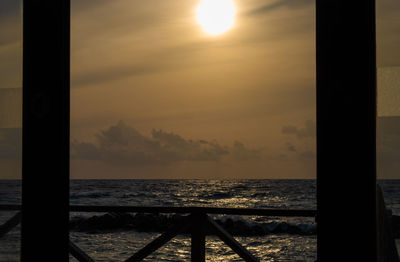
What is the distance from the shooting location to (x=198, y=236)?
129 inches

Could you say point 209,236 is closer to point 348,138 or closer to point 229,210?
point 229,210

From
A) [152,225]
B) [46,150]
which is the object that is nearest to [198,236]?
[46,150]

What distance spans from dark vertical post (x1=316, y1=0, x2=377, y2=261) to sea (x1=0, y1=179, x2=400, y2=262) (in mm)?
102

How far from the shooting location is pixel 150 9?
63.1 feet

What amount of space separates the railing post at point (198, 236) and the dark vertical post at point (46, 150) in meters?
1.83

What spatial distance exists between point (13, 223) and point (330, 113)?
937mm

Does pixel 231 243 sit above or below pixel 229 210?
below

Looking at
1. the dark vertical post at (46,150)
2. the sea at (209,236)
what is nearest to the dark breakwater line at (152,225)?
the sea at (209,236)

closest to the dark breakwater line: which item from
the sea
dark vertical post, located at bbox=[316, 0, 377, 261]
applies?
the sea

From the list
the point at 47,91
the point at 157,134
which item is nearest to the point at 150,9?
the point at 157,134

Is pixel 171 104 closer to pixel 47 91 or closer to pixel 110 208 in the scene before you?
pixel 110 208

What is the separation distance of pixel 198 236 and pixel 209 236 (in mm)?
10198

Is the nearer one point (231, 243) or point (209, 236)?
point (231, 243)

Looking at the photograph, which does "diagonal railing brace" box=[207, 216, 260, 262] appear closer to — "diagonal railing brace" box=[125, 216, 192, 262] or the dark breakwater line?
"diagonal railing brace" box=[125, 216, 192, 262]
